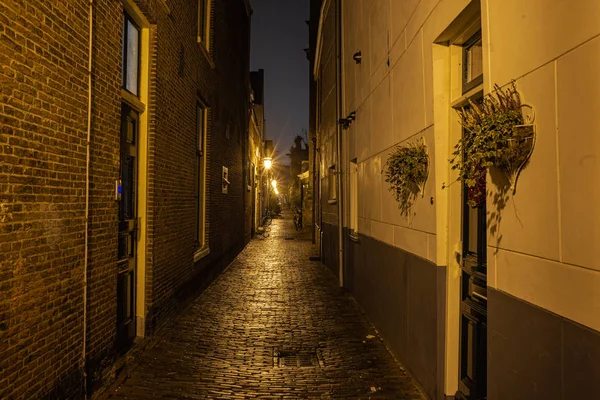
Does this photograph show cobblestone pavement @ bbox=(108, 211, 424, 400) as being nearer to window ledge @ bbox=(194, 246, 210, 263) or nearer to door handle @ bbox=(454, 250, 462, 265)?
window ledge @ bbox=(194, 246, 210, 263)

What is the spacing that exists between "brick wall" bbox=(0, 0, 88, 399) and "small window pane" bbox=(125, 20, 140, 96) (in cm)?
147

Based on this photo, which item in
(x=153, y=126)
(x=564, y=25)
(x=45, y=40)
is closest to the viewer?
(x=564, y=25)

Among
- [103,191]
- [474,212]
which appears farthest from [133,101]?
[474,212]

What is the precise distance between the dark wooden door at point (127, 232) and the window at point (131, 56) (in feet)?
1.07

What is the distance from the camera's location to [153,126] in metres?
5.78

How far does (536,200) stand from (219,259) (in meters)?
9.16

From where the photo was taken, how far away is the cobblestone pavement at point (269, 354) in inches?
167

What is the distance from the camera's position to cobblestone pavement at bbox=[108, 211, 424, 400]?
4.23 metres

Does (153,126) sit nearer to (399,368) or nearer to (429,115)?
(429,115)

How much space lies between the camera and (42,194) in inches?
127

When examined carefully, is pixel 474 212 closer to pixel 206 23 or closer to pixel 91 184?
pixel 91 184

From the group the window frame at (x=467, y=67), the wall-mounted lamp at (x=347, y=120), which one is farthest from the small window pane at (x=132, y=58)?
the wall-mounted lamp at (x=347, y=120)

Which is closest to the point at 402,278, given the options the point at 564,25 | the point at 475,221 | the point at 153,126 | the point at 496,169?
the point at 475,221

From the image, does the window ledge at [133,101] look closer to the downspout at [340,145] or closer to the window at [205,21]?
the window at [205,21]
